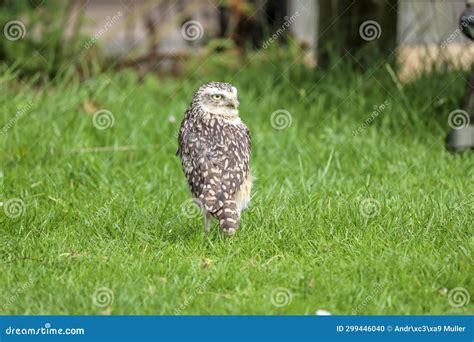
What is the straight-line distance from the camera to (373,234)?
628 cm

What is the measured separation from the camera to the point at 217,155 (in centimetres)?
622

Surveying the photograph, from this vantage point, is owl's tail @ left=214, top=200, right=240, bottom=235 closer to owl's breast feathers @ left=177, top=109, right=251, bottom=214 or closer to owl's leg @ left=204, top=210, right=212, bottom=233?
owl's breast feathers @ left=177, top=109, right=251, bottom=214

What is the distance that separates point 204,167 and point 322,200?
114 centimetres

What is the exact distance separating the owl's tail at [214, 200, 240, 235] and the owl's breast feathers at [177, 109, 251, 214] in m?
0.03

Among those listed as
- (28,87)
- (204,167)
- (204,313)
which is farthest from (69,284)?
(28,87)

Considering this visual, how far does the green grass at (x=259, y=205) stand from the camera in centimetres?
547

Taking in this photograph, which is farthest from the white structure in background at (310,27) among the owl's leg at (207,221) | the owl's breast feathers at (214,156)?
the owl's leg at (207,221)

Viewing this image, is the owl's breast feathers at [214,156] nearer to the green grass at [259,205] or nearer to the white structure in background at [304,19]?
the green grass at [259,205]

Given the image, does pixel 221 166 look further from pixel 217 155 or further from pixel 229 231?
pixel 229 231

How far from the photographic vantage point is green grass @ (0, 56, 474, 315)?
17.9ft

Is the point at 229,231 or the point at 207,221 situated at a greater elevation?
the point at 207,221

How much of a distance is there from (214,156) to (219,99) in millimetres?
496

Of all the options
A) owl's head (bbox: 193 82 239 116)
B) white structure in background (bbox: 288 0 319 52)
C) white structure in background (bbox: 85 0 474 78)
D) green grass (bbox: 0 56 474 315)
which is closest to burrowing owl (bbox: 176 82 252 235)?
owl's head (bbox: 193 82 239 116)

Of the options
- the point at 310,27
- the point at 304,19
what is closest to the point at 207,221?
the point at 310,27
